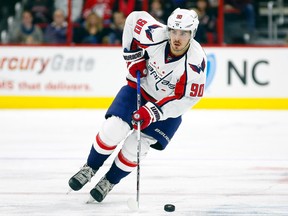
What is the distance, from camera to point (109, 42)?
10586 mm

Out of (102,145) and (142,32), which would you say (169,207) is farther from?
(142,32)

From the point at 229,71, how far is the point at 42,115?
7.70ft

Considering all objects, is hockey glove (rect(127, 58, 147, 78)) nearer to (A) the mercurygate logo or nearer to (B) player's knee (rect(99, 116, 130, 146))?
(B) player's knee (rect(99, 116, 130, 146))

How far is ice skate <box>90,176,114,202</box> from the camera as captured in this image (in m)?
4.73

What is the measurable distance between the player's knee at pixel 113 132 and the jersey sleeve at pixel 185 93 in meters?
0.24

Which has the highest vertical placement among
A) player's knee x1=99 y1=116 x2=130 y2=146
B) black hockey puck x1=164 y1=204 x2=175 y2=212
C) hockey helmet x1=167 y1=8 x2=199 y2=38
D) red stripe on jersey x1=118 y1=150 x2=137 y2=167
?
hockey helmet x1=167 y1=8 x2=199 y2=38

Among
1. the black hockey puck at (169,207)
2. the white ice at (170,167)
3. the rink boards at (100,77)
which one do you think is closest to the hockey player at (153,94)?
the white ice at (170,167)

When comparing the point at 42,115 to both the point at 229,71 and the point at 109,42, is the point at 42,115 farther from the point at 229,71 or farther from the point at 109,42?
the point at 229,71

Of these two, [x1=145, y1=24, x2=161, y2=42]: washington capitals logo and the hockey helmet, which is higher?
the hockey helmet

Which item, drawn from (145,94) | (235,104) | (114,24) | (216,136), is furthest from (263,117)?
(145,94)

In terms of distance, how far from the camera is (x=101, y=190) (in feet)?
15.6

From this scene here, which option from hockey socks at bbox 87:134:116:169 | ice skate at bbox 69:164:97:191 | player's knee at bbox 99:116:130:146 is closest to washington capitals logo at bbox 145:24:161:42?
player's knee at bbox 99:116:130:146

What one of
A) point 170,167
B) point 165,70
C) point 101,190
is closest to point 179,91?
point 165,70

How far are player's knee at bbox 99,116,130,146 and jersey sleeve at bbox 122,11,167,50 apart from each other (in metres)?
0.49
